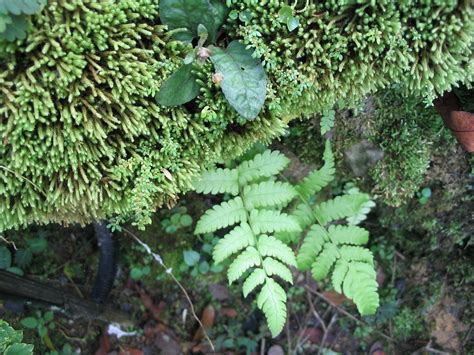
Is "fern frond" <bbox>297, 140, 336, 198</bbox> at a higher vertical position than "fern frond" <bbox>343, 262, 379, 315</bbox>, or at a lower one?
higher

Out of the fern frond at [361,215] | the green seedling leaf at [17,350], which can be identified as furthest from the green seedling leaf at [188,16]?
the fern frond at [361,215]

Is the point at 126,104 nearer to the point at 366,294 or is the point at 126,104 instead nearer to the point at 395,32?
the point at 395,32

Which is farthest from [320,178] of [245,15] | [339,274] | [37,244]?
[37,244]

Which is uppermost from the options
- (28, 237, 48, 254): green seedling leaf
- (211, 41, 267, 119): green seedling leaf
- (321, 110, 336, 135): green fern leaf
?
(211, 41, 267, 119): green seedling leaf

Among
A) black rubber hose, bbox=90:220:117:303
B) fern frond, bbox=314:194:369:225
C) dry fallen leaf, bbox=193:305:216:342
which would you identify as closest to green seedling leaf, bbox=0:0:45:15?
black rubber hose, bbox=90:220:117:303

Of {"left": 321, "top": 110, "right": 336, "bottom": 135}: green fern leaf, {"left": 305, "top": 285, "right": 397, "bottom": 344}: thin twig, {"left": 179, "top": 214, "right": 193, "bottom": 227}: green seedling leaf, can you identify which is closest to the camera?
{"left": 321, "top": 110, "right": 336, "bottom": 135}: green fern leaf

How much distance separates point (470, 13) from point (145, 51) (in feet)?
4.38

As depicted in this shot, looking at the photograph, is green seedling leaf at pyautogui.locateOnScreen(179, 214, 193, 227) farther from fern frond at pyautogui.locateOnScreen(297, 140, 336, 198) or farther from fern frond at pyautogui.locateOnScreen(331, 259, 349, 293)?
fern frond at pyautogui.locateOnScreen(331, 259, 349, 293)

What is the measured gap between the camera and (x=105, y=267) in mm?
3328

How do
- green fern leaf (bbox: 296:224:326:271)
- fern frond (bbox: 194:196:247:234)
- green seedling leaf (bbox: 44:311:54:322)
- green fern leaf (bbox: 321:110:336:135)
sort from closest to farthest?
green fern leaf (bbox: 321:110:336:135) < fern frond (bbox: 194:196:247:234) < green fern leaf (bbox: 296:224:326:271) < green seedling leaf (bbox: 44:311:54:322)

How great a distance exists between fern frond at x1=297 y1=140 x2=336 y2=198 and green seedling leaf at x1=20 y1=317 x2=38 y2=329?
2.09 metres

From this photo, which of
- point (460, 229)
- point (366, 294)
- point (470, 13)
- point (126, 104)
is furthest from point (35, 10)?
point (460, 229)

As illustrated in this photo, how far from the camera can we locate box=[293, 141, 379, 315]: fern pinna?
273 centimetres

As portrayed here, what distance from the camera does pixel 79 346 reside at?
3.46 metres
